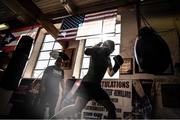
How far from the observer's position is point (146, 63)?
2.85 metres

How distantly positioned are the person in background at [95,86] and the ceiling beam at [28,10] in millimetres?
2593

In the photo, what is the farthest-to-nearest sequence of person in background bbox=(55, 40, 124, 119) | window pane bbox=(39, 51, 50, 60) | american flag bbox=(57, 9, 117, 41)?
window pane bbox=(39, 51, 50, 60), american flag bbox=(57, 9, 117, 41), person in background bbox=(55, 40, 124, 119)

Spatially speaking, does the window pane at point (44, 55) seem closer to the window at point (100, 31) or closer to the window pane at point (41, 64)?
the window pane at point (41, 64)

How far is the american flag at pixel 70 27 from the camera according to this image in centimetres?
459

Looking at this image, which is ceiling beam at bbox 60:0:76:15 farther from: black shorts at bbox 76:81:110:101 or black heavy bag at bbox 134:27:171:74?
black shorts at bbox 76:81:110:101

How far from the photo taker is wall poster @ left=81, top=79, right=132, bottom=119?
3387 millimetres

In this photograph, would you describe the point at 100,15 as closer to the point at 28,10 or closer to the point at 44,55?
the point at 28,10

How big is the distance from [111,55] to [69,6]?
5.47 feet

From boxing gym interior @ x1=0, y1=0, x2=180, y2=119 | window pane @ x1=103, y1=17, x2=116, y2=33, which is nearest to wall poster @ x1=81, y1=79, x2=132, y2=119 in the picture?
boxing gym interior @ x1=0, y1=0, x2=180, y2=119

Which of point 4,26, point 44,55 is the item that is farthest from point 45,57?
point 4,26

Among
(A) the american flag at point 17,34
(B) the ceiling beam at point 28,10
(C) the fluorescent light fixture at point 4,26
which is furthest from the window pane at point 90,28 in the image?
(C) the fluorescent light fixture at point 4,26

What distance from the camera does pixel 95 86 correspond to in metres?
2.71

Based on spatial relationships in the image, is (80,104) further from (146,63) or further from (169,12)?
(169,12)

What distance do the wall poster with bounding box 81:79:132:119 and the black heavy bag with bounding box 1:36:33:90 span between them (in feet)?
6.47
